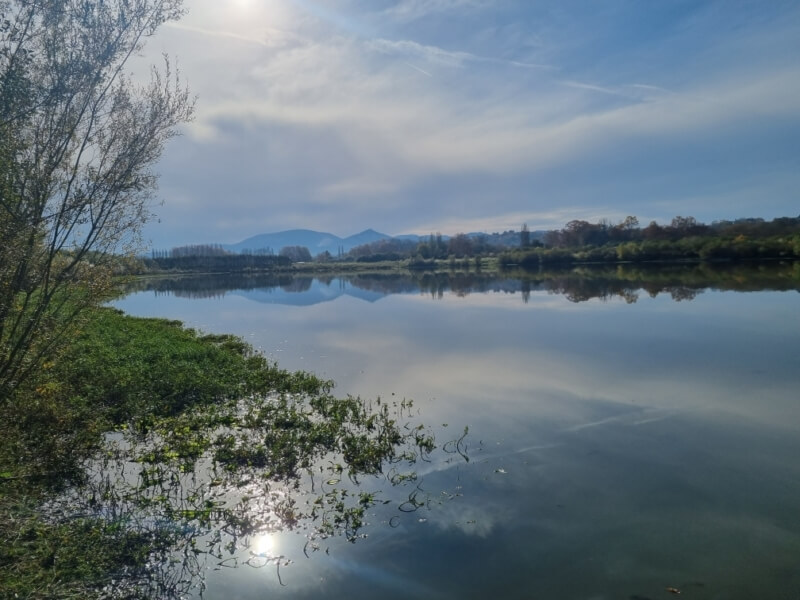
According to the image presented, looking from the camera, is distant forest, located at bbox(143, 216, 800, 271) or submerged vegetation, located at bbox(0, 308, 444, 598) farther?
distant forest, located at bbox(143, 216, 800, 271)

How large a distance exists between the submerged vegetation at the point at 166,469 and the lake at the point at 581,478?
539mm

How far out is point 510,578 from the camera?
604cm

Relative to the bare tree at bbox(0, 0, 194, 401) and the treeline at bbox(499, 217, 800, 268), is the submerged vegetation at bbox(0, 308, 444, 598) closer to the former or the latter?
the bare tree at bbox(0, 0, 194, 401)

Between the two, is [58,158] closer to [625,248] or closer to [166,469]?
[166,469]

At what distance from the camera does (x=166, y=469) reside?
9117mm

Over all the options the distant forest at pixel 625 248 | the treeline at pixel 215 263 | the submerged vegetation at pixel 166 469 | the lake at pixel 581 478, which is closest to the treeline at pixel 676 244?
the distant forest at pixel 625 248

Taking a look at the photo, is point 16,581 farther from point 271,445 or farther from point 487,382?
point 487,382

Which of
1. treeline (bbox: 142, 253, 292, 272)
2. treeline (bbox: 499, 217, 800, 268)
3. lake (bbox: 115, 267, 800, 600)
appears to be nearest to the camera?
lake (bbox: 115, 267, 800, 600)

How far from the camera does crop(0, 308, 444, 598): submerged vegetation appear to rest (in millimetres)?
6168

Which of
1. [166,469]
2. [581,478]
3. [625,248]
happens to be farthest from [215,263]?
[581,478]

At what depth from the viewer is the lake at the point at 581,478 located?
19.8 feet

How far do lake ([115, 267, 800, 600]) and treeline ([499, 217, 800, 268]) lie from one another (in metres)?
59.6

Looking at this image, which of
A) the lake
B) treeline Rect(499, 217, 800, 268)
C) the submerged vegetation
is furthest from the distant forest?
the lake

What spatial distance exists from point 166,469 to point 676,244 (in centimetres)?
8710
